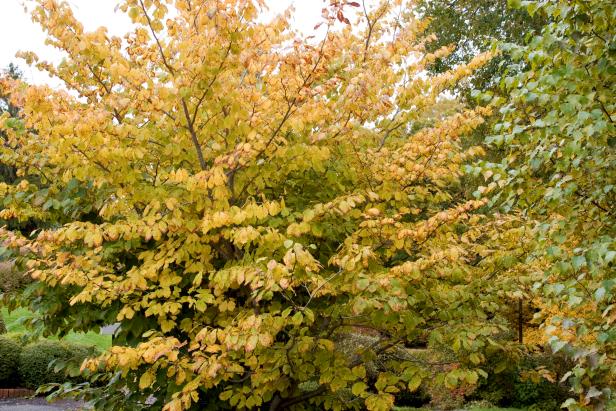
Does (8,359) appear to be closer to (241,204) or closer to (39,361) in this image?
(39,361)

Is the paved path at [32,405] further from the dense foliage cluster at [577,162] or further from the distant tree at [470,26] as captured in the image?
the distant tree at [470,26]

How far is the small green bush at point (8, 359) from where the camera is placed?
10969 mm

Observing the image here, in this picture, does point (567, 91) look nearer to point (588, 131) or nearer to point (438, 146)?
point (588, 131)

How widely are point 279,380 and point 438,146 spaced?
1801 millimetres

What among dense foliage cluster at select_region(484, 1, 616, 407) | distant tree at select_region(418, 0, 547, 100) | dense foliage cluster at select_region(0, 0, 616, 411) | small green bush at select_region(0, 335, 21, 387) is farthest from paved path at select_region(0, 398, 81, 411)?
distant tree at select_region(418, 0, 547, 100)

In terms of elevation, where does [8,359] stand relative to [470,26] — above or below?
below

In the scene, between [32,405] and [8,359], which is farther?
[8,359]

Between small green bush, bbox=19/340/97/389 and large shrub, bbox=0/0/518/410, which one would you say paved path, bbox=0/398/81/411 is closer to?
small green bush, bbox=19/340/97/389

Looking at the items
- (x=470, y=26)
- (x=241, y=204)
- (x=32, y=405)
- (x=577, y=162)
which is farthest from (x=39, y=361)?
(x=470, y=26)

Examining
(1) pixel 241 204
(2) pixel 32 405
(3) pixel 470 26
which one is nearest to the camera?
(1) pixel 241 204

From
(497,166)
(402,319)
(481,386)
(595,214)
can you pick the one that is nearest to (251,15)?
(497,166)

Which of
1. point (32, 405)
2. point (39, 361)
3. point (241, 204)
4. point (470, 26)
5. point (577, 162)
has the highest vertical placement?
point (470, 26)

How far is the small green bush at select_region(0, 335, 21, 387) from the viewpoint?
11.0 m

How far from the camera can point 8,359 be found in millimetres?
11000
